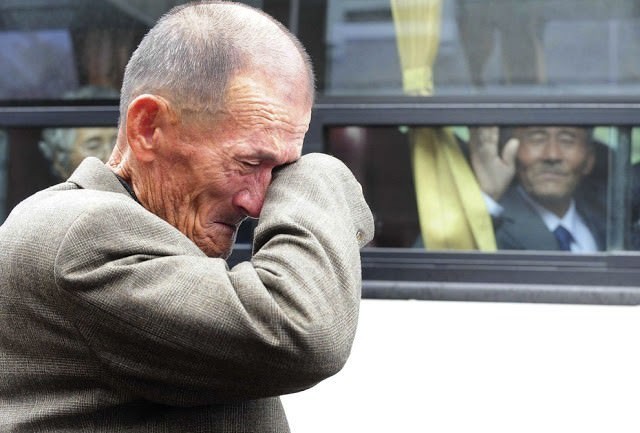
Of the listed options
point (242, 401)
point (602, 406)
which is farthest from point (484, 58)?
point (242, 401)

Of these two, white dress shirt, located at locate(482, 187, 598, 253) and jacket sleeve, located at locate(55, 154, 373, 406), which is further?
white dress shirt, located at locate(482, 187, 598, 253)

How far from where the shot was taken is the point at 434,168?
351 centimetres

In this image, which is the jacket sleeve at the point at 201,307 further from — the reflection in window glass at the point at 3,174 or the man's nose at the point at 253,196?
the reflection in window glass at the point at 3,174

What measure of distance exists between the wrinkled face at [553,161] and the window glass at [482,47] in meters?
0.13

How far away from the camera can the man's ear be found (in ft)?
5.68

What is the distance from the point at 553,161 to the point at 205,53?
6.37 ft

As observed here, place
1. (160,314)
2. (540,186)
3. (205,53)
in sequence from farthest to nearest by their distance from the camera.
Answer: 1. (540,186)
2. (205,53)
3. (160,314)

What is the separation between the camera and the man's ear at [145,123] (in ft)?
5.68

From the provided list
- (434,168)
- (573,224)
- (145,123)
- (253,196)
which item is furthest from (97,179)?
(573,224)

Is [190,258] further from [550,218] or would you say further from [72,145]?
[72,145]

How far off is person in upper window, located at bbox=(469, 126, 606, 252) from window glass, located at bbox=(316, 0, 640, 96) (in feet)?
0.48

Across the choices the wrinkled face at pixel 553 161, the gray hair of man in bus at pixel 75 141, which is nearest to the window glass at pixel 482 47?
the wrinkled face at pixel 553 161

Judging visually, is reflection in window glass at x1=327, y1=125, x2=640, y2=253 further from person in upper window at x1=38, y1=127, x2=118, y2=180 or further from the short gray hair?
the short gray hair

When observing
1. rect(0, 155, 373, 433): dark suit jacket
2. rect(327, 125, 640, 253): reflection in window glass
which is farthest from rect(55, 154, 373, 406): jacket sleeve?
rect(327, 125, 640, 253): reflection in window glass
